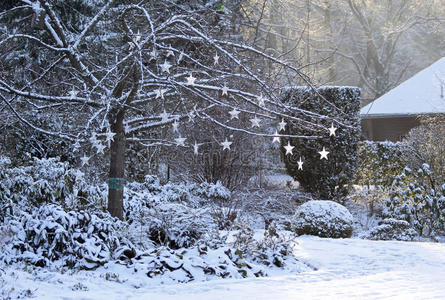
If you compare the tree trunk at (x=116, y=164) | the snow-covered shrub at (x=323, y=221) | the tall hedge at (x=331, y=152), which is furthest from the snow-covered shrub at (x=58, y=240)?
the tall hedge at (x=331, y=152)

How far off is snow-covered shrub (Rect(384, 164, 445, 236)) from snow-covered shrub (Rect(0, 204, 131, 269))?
21.1ft

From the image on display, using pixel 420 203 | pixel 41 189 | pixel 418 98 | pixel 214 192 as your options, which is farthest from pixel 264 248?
pixel 418 98

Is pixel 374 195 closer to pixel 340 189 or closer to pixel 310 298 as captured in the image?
pixel 340 189

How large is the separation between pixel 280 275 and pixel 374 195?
22.8 ft

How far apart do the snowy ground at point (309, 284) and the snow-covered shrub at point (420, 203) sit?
11.5 ft

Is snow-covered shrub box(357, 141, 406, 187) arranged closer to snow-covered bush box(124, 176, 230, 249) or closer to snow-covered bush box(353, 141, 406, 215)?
snow-covered bush box(353, 141, 406, 215)

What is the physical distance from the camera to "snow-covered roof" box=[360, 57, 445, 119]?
61.5 ft

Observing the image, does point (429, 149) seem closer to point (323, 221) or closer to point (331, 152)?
point (331, 152)

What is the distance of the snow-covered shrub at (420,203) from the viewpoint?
33.2 feet

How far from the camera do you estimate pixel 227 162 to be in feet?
37.2

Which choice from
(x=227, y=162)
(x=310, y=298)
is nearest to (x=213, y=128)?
(x=227, y=162)

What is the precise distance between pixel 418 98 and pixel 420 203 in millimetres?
10027

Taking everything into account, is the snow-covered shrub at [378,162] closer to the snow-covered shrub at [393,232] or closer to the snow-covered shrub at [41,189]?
the snow-covered shrub at [393,232]

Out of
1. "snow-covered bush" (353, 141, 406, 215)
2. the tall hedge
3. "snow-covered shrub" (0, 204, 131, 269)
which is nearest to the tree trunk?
"snow-covered shrub" (0, 204, 131, 269)
